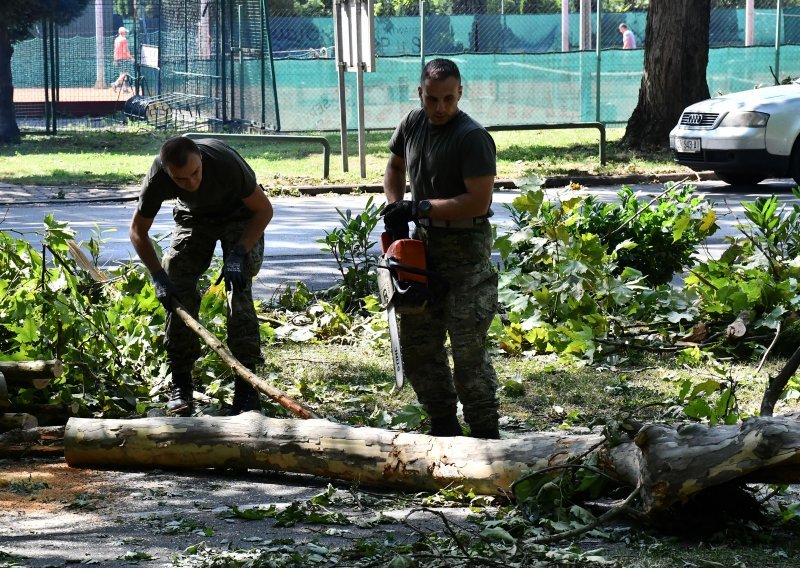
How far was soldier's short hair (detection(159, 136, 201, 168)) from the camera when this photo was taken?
5.70 m

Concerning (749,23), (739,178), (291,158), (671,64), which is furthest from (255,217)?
(749,23)

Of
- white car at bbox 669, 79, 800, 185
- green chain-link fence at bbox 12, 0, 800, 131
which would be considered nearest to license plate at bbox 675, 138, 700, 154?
white car at bbox 669, 79, 800, 185

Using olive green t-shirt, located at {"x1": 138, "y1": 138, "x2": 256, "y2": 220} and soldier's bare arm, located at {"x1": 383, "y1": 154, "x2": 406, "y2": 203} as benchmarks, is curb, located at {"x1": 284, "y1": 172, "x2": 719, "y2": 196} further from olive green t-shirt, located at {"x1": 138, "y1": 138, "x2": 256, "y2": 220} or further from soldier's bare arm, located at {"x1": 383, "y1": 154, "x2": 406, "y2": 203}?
soldier's bare arm, located at {"x1": 383, "y1": 154, "x2": 406, "y2": 203}

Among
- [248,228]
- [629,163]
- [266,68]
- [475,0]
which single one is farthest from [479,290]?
[475,0]

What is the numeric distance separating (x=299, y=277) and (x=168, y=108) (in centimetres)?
1437

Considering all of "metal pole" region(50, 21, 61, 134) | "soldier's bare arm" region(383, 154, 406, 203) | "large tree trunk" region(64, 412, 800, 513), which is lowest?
"large tree trunk" region(64, 412, 800, 513)

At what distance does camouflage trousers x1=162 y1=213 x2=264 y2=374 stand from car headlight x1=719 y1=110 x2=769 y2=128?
10581mm

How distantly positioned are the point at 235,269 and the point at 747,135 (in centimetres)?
1078

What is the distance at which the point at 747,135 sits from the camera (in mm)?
15156

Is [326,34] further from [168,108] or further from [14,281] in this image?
[14,281]

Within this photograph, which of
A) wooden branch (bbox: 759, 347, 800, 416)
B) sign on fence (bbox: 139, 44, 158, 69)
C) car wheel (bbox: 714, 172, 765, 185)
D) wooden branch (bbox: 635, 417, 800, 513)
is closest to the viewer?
wooden branch (bbox: 635, 417, 800, 513)

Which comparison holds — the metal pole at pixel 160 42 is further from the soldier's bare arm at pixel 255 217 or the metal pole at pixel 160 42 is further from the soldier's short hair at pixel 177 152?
the soldier's short hair at pixel 177 152

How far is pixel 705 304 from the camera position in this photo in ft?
24.2

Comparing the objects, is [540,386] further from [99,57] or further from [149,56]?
[99,57]
